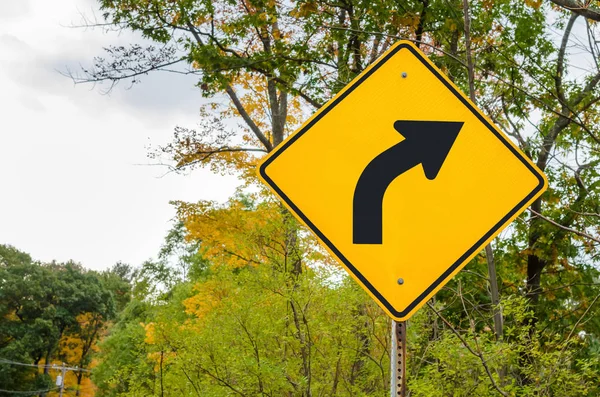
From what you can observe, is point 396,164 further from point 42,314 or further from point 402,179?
point 42,314

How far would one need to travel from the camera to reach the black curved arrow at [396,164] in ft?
7.91

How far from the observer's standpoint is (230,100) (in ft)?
55.4

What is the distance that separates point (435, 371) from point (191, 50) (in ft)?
29.1

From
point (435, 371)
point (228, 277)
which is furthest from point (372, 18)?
point (435, 371)

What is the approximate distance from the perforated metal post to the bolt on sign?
0.22ft

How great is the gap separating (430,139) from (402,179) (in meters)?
0.20

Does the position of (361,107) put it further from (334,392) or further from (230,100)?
(230,100)

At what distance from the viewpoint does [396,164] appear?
2473 mm

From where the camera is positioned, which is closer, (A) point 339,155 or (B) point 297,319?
Answer: (A) point 339,155

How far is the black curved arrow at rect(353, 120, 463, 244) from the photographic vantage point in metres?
2.41

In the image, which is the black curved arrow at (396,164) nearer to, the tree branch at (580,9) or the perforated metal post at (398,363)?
the perforated metal post at (398,363)

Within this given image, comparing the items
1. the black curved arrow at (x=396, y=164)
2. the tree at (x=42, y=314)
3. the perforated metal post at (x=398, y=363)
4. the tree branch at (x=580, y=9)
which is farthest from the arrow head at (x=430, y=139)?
the tree at (x=42, y=314)

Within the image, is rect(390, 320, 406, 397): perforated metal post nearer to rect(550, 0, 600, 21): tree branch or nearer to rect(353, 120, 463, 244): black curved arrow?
rect(353, 120, 463, 244): black curved arrow

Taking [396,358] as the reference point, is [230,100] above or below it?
above
